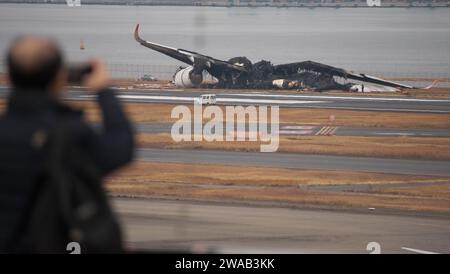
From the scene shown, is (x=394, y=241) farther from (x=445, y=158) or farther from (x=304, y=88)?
(x=304, y=88)

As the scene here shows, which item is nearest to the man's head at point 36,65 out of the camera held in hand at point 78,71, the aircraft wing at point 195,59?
the camera held in hand at point 78,71

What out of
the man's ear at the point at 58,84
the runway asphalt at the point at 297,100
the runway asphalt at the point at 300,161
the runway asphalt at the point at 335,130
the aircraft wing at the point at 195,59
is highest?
the man's ear at the point at 58,84

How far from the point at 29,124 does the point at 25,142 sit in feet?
0.25

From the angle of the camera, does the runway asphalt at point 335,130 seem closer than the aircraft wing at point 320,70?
Yes

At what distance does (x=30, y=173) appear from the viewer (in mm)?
4133

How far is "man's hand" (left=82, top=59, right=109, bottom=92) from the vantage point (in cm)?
446

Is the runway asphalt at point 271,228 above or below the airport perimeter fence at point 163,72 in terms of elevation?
above

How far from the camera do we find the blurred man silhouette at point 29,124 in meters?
4.07

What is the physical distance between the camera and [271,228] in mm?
23641

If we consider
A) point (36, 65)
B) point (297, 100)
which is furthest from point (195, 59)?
point (36, 65)

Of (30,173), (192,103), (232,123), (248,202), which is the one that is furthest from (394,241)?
(192,103)

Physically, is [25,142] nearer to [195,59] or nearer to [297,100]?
[297,100]

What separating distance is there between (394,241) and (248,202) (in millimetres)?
7502

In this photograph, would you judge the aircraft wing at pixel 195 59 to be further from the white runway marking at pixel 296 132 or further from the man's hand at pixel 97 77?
the man's hand at pixel 97 77
